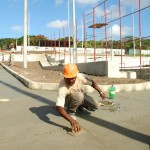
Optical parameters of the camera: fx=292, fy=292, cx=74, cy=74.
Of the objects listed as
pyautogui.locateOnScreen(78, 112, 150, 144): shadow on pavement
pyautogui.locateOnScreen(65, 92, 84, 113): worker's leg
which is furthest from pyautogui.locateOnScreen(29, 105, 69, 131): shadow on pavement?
pyautogui.locateOnScreen(78, 112, 150, 144): shadow on pavement

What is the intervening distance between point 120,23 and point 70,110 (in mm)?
9686

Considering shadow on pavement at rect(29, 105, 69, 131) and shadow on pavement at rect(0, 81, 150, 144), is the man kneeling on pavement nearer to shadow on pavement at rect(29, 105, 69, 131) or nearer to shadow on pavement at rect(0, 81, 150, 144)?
shadow on pavement at rect(0, 81, 150, 144)

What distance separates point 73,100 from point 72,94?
185 mm

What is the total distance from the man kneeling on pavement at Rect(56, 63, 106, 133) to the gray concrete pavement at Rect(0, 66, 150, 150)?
23 cm

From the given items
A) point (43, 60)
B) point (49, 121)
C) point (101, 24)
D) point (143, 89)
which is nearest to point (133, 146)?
point (49, 121)

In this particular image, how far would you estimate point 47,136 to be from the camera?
4.41 m

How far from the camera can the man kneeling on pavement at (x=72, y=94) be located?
4361 millimetres

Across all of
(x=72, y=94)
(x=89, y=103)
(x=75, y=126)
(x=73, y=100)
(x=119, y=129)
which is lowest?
(x=119, y=129)

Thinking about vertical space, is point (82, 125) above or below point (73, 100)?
below

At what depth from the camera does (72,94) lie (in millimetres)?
4973

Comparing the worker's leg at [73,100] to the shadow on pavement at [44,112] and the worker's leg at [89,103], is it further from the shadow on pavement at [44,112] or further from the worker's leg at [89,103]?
the shadow on pavement at [44,112]

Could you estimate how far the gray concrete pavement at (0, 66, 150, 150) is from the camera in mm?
3967

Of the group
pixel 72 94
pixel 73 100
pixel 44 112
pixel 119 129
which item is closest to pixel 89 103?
pixel 73 100

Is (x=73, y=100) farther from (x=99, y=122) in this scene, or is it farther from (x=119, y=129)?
(x=119, y=129)
